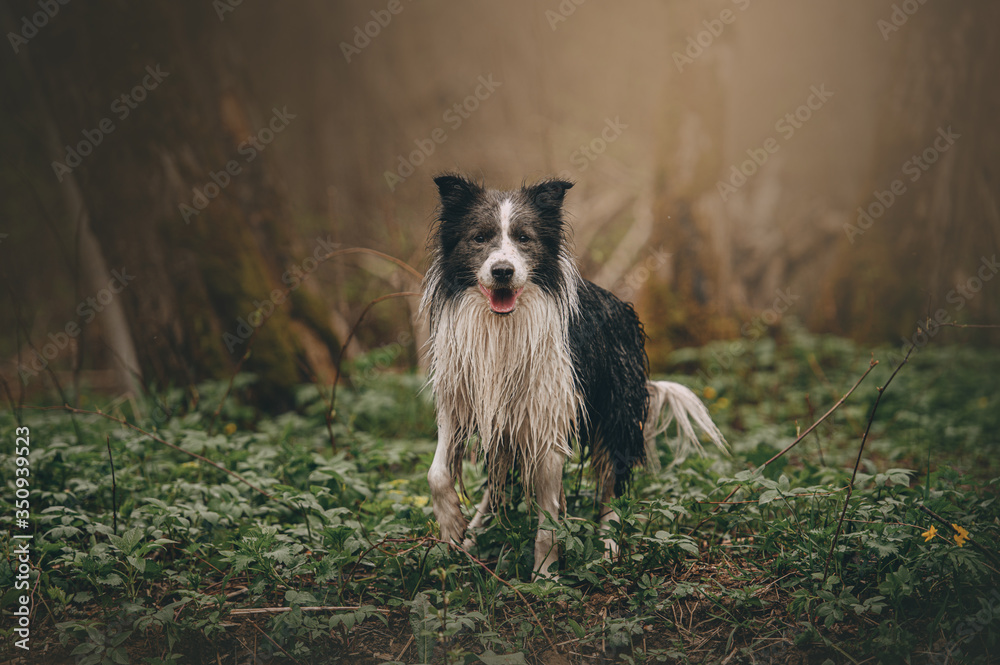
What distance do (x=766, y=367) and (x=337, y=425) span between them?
4518mm

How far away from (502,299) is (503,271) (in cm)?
16

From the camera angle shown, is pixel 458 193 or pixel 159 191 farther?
pixel 159 191

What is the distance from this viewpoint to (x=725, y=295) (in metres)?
7.57

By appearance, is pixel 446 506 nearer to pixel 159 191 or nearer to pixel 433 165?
pixel 159 191

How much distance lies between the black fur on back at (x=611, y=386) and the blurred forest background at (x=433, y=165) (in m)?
1.03

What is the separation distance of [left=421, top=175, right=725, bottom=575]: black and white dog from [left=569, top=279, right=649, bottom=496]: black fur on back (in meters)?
0.02

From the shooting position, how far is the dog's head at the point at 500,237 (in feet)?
9.20

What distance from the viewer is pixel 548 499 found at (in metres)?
3.03

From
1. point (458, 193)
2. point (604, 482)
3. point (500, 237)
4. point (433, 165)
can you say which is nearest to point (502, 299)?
point (500, 237)

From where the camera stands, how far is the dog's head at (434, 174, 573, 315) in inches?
110

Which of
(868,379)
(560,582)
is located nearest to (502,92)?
(868,379)

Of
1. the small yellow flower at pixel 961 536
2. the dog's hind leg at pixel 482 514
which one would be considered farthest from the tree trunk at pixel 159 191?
the small yellow flower at pixel 961 536

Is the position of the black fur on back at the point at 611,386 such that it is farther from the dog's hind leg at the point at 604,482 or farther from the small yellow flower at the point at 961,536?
the small yellow flower at the point at 961,536

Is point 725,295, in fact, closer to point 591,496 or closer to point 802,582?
point 591,496
